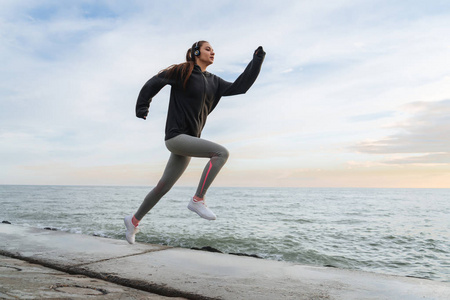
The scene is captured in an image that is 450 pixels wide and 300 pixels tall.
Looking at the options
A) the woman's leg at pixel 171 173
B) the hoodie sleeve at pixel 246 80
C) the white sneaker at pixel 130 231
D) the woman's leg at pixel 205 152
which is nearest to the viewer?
the woman's leg at pixel 205 152

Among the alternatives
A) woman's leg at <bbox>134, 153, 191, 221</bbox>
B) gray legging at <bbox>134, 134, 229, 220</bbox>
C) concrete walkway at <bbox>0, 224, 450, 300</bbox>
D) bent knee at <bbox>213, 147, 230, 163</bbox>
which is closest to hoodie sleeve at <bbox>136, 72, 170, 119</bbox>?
gray legging at <bbox>134, 134, 229, 220</bbox>

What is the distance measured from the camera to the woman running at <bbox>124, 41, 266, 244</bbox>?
133 inches

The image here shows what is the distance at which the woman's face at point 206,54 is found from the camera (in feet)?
11.7

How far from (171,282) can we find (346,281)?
1709 mm

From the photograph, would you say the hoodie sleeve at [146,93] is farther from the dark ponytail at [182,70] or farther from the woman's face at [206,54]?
the woman's face at [206,54]

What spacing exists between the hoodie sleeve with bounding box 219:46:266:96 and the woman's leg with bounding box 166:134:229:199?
668 mm

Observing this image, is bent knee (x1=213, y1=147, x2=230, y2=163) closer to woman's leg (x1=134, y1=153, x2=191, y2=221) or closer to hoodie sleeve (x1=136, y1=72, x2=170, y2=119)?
woman's leg (x1=134, y1=153, x2=191, y2=221)

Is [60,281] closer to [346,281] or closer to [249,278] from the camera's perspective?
[249,278]

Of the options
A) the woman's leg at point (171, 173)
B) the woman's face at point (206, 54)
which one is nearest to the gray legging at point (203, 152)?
the woman's leg at point (171, 173)

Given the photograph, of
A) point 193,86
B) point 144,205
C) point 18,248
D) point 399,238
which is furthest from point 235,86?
point 399,238

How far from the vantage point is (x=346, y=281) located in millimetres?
3475

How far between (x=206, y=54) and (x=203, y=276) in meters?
2.21

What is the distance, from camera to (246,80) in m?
3.63

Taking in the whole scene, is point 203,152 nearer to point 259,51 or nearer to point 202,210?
point 202,210
